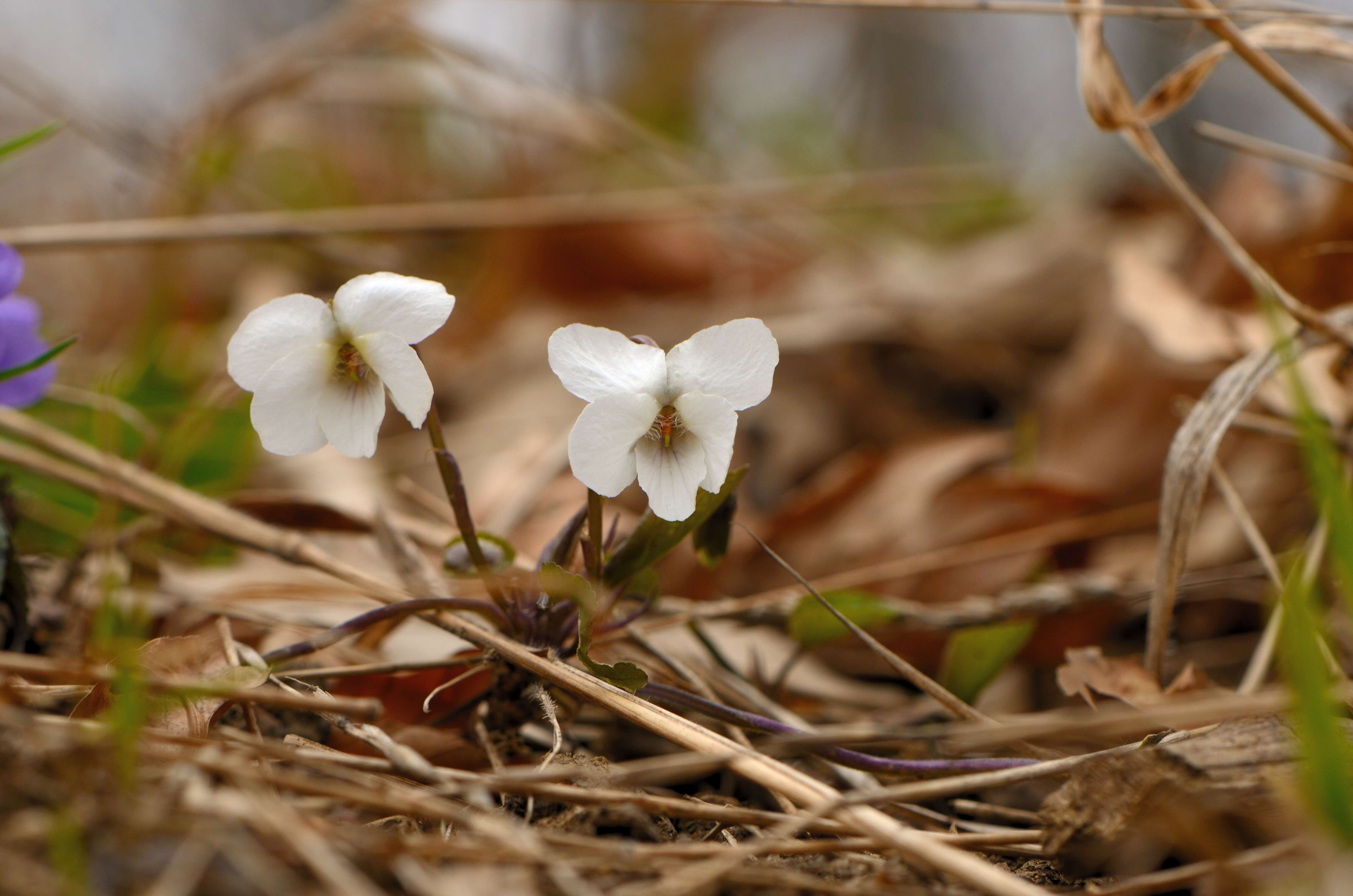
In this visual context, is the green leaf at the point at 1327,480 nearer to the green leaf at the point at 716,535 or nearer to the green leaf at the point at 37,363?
the green leaf at the point at 716,535

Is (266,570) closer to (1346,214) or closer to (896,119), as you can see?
(1346,214)

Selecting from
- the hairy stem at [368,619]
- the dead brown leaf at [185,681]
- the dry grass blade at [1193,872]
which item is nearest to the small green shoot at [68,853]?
the dead brown leaf at [185,681]

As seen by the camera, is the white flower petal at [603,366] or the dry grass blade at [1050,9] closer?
the white flower petal at [603,366]

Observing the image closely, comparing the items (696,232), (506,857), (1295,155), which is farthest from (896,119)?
(506,857)

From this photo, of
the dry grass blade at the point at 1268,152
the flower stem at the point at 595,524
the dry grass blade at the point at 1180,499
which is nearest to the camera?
the flower stem at the point at 595,524

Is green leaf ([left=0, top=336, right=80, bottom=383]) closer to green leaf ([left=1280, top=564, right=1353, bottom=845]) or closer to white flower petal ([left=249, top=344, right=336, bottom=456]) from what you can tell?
white flower petal ([left=249, top=344, right=336, bottom=456])

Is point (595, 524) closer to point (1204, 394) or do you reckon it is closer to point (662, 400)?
point (662, 400)

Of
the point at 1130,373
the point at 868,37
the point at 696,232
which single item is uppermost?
the point at 868,37
